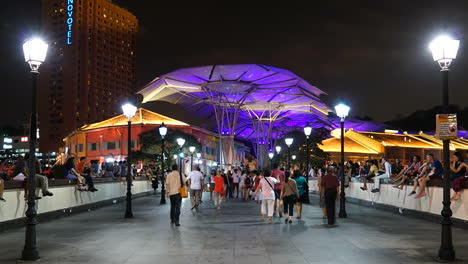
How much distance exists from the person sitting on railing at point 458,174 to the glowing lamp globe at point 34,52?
402 inches

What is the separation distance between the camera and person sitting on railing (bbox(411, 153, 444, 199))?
15.2 metres

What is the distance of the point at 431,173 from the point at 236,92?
38321mm

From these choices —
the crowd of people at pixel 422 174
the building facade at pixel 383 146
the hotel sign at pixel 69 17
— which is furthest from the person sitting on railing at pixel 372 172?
the hotel sign at pixel 69 17

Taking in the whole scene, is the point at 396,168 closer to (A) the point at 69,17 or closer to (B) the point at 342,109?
(B) the point at 342,109

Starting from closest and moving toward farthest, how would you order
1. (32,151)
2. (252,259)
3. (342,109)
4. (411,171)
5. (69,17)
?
1. (252,259)
2. (32,151)
3. (411,171)
4. (342,109)
5. (69,17)

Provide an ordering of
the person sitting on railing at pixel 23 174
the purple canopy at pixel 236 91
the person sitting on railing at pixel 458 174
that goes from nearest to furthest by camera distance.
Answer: the person sitting on railing at pixel 458 174 → the person sitting on railing at pixel 23 174 → the purple canopy at pixel 236 91

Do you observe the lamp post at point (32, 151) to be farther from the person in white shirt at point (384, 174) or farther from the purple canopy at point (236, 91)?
the purple canopy at point (236, 91)

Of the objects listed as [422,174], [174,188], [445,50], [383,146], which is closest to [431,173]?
[422,174]

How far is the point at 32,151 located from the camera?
352 inches

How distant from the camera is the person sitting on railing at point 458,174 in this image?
42.8 feet

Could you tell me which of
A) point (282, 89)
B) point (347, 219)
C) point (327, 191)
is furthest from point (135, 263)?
point (282, 89)

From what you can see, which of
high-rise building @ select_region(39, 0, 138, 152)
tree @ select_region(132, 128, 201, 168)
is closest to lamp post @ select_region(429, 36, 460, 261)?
tree @ select_region(132, 128, 201, 168)

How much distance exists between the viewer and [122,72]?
163375mm

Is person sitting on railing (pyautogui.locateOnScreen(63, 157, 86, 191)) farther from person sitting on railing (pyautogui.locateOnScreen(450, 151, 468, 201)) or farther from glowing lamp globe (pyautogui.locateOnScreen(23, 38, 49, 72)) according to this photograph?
person sitting on railing (pyautogui.locateOnScreen(450, 151, 468, 201))
